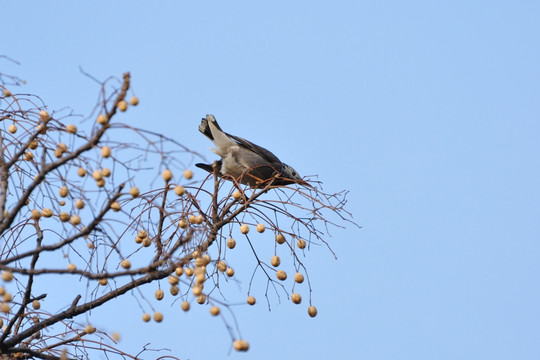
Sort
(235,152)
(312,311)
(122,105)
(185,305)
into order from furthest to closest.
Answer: (235,152)
(312,311)
(185,305)
(122,105)

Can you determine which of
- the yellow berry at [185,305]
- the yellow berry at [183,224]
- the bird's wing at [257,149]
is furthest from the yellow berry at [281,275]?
the bird's wing at [257,149]

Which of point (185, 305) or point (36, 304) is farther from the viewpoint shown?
point (36, 304)

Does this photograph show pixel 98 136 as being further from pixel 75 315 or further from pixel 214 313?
pixel 75 315

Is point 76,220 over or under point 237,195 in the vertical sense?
under

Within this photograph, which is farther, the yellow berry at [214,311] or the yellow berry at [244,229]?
the yellow berry at [244,229]

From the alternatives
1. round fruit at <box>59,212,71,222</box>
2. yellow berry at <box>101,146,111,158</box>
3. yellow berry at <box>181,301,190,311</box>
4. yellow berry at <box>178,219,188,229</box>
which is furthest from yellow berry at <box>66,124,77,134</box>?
yellow berry at <box>178,219,188,229</box>

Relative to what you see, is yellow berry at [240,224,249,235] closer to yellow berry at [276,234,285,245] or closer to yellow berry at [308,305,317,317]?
yellow berry at [276,234,285,245]

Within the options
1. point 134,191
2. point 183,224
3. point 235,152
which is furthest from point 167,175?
point 235,152

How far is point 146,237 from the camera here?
452 cm

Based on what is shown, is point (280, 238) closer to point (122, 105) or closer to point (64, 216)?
point (64, 216)

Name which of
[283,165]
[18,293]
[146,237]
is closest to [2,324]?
[18,293]

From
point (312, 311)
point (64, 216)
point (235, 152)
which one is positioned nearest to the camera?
point (64, 216)

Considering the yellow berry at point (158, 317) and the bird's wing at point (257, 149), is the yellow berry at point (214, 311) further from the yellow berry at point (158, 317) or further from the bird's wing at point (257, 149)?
the bird's wing at point (257, 149)

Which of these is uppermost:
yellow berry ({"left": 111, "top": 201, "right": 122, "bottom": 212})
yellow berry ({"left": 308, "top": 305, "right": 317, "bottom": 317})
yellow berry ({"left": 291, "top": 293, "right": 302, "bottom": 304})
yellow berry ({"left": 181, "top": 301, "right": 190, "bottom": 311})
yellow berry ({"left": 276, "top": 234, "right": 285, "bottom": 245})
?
yellow berry ({"left": 276, "top": 234, "right": 285, "bottom": 245})
